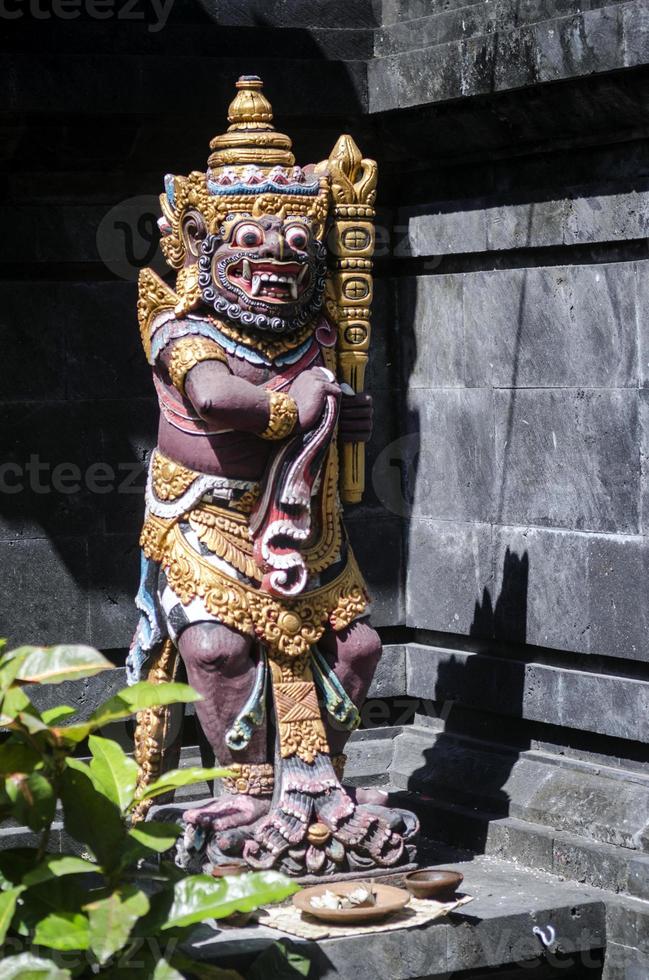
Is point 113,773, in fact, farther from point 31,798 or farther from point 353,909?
point 353,909

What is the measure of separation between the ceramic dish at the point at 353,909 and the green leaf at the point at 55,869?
1.26m

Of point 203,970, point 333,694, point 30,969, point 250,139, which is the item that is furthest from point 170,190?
point 30,969

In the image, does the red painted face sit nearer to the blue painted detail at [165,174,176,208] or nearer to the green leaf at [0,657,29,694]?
the blue painted detail at [165,174,176,208]

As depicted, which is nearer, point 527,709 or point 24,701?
point 24,701

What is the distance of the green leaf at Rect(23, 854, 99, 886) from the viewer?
6.10 meters

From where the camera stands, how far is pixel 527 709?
871 centimetres

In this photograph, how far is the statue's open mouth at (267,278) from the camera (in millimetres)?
7441

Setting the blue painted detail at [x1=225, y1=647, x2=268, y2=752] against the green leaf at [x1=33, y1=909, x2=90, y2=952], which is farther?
the blue painted detail at [x1=225, y1=647, x2=268, y2=752]

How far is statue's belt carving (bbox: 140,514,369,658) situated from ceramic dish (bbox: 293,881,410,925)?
934mm

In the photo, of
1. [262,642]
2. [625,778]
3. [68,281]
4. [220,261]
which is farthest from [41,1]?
[625,778]

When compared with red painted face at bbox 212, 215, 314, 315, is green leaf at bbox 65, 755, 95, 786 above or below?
below

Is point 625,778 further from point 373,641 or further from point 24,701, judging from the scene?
point 24,701

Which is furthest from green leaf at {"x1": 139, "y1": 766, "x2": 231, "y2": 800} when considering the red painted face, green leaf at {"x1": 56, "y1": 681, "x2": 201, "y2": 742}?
the red painted face

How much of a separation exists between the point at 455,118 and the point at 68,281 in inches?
75.2
